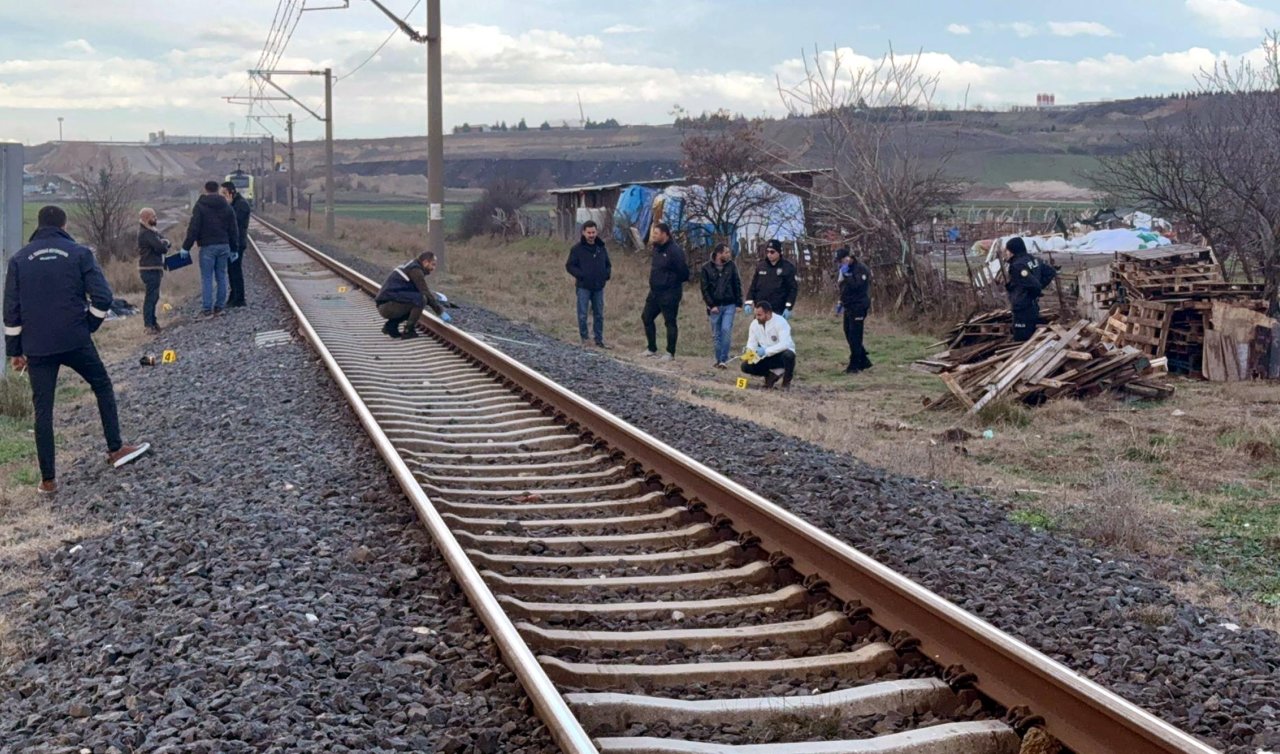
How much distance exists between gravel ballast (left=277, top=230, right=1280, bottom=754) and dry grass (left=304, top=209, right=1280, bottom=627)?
43 centimetres

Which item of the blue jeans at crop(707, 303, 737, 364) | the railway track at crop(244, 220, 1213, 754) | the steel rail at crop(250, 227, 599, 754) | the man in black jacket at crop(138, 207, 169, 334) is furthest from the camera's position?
the man in black jacket at crop(138, 207, 169, 334)

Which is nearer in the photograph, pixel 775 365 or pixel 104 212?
pixel 775 365

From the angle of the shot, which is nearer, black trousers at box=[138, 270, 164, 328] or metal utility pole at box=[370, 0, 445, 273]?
A: black trousers at box=[138, 270, 164, 328]

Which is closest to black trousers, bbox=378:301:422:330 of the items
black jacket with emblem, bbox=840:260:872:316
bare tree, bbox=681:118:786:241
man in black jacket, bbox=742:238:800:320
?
man in black jacket, bbox=742:238:800:320

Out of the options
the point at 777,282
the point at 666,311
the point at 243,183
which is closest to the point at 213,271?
the point at 666,311

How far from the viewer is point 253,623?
5461mm

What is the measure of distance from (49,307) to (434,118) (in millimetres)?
19734

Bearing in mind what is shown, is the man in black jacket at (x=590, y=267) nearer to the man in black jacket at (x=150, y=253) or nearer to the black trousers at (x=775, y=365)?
the black trousers at (x=775, y=365)

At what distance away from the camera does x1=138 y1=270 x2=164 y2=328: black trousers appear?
62.4 feet

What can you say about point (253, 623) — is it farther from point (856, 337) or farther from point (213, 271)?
point (213, 271)

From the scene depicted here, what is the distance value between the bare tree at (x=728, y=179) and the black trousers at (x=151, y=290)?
16158 millimetres

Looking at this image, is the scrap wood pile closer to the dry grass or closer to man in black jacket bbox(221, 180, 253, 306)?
the dry grass

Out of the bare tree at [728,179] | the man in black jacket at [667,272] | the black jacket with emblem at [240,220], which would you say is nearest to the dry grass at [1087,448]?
the man in black jacket at [667,272]

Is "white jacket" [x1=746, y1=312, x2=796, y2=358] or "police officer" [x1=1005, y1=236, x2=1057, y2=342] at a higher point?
"police officer" [x1=1005, y1=236, x2=1057, y2=342]
